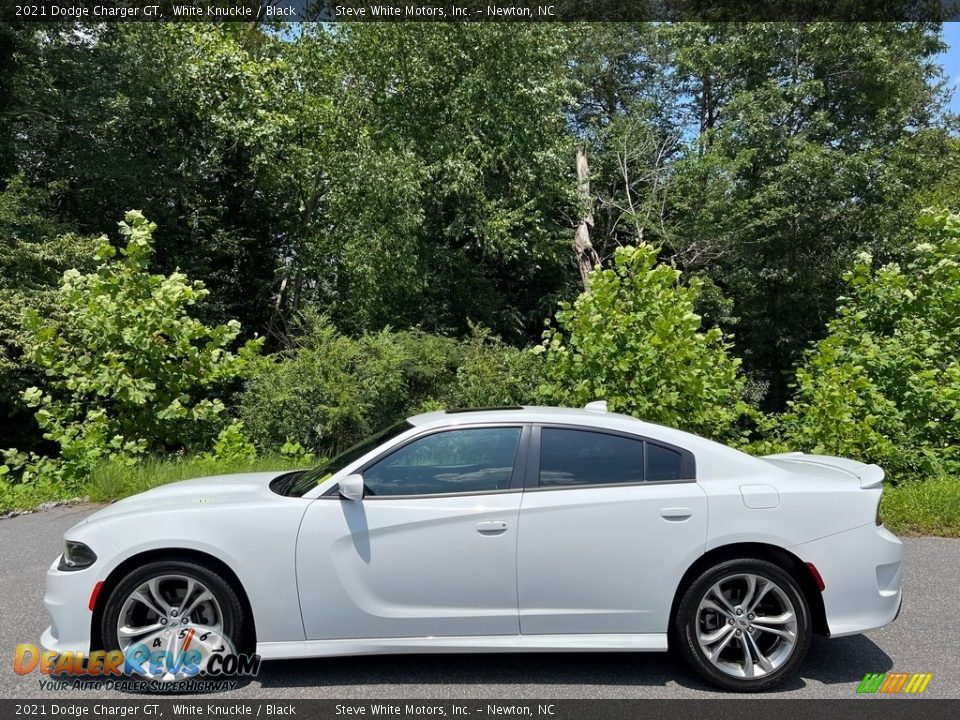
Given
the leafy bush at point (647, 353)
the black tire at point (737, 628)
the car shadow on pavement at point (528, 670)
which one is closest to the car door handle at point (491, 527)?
the car shadow on pavement at point (528, 670)

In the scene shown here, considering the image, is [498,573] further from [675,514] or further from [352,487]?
[675,514]

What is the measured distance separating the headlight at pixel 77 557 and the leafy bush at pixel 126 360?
6.37 meters

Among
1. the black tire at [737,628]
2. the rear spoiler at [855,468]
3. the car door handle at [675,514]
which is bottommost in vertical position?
the black tire at [737,628]

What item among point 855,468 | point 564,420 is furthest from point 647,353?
point 564,420

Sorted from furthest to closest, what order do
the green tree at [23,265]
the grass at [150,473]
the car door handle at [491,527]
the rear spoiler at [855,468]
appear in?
the green tree at [23,265] → the grass at [150,473] → the rear spoiler at [855,468] → the car door handle at [491,527]

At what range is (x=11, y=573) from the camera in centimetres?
653

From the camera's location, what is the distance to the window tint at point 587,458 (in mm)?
4574

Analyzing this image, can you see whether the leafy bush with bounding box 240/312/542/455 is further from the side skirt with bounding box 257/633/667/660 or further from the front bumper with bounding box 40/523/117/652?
the side skirt with bounding box 257/633/667/660

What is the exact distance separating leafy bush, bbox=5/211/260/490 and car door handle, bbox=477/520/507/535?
7583 millimetres

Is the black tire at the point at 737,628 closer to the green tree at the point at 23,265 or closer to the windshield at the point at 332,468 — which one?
the windshield at the point at 332,468

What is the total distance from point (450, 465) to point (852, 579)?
2268 millimetres

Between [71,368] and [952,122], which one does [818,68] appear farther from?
[71,368]

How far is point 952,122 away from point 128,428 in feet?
86.9

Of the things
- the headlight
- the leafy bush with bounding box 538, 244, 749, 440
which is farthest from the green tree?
the headlight
